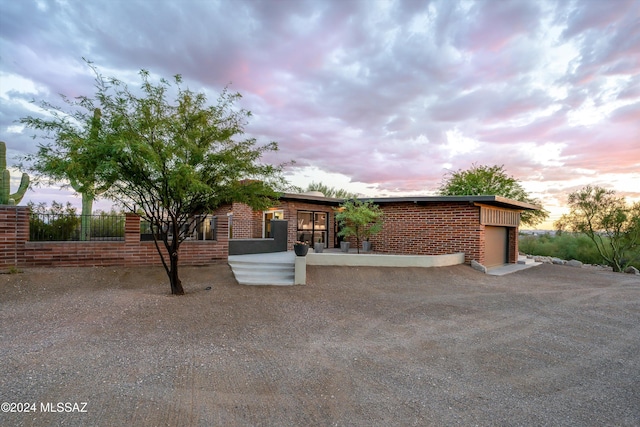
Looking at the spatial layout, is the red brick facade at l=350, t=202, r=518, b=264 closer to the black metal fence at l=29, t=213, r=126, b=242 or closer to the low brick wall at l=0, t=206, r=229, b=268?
the low brick wall at l=0, t=206, r=229, b=268

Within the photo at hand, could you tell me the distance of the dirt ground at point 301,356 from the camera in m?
3.09

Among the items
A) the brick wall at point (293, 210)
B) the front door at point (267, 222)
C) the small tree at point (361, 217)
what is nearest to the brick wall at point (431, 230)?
the small tree at point (361, 217)

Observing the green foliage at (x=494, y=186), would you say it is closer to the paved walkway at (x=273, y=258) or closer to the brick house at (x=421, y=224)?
the brick house at (x=421, y=224)

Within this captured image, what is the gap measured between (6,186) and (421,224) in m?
15.7

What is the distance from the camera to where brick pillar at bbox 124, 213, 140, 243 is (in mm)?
9484

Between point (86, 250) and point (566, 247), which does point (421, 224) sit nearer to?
point (86, 250)

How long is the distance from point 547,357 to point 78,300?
8.72 meters

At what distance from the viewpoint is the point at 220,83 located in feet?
26.3

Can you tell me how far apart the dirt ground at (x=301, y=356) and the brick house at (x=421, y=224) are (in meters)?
5.13

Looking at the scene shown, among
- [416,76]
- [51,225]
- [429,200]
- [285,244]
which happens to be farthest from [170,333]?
[416,76]

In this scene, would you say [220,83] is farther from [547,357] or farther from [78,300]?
[547,357]

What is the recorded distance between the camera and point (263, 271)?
9938 millimetres

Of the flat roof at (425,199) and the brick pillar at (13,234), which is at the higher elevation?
the flat roof at (425,199)

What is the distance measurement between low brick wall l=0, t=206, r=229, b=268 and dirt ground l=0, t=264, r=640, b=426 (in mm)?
585
